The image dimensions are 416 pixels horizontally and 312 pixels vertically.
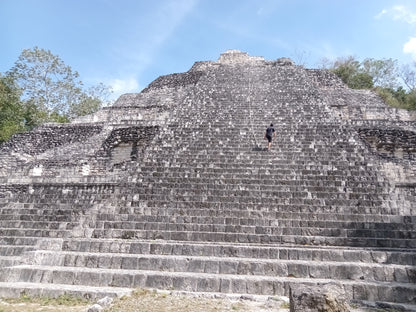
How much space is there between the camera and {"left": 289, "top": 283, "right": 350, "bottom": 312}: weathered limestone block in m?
2.47

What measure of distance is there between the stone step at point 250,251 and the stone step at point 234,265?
219mm

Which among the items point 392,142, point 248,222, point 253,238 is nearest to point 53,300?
point 253,238

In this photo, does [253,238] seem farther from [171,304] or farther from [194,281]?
[171,304]

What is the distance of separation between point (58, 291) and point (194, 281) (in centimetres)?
167

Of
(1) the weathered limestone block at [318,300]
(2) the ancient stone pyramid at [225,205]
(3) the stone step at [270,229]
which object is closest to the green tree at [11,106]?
(2) the ancient stone pyramid at [225,205]

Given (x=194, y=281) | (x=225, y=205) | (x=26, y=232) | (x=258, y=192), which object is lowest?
(x=194, y=281)

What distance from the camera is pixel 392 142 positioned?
34.4 feet

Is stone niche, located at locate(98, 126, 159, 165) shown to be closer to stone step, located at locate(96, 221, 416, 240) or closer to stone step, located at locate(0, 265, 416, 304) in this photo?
stone step, located at locate(96, 221, 416, 240)

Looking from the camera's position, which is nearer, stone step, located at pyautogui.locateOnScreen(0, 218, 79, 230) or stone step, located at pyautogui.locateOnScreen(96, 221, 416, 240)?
stone step, located at pyautogui.locateOnScreen(96, 221, 416, 240)

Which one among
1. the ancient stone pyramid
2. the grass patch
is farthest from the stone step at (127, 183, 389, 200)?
the grass patch

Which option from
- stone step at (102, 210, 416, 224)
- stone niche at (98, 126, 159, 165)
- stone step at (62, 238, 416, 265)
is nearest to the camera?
stone step at (62, 238, 416, 265)

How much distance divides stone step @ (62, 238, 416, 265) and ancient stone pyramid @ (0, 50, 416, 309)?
2 centimetres

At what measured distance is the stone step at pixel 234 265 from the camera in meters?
4.37

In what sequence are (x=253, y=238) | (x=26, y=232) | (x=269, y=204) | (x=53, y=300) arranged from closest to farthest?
(x=53, y=300)
(x=253, y=238)
(x=269, y=204)
(x=26, y=232)
